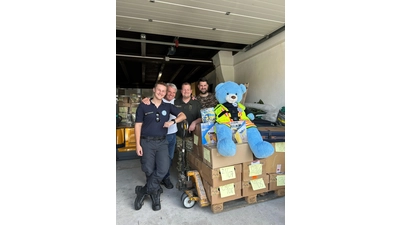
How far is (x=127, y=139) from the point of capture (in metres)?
4.49

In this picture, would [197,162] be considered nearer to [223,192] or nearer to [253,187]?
[223,192]

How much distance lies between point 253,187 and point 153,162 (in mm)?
1248

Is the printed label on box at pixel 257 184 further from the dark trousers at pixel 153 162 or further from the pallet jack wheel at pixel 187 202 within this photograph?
the dark trousers at pixel 153 162

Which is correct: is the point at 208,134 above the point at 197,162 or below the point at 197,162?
above

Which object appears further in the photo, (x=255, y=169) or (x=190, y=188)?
(x=190, y=188)

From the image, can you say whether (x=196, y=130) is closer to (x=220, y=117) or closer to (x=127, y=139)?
(x=220, y=117)

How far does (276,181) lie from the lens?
7.99 ft

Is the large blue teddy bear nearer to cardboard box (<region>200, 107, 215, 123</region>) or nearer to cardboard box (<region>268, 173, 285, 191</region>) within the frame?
cardboard box (<region>200, 107, 215, 123</region>)

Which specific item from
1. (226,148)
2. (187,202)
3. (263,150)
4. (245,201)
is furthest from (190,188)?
(263,150)
